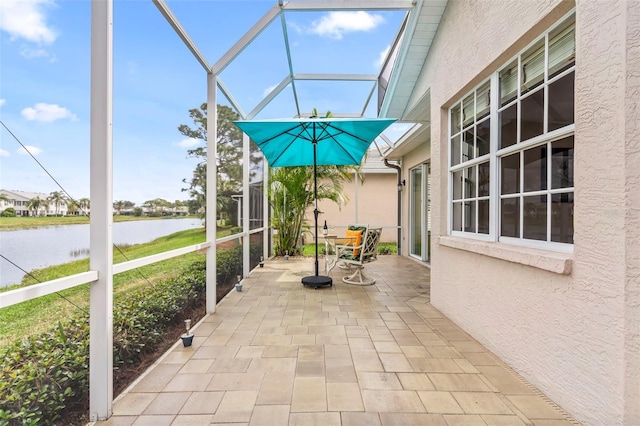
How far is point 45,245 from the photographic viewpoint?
1.69m

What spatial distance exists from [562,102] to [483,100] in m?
1.14

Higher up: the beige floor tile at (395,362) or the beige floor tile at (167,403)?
the beige floor tile at (395,362)

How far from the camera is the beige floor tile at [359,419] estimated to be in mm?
1915

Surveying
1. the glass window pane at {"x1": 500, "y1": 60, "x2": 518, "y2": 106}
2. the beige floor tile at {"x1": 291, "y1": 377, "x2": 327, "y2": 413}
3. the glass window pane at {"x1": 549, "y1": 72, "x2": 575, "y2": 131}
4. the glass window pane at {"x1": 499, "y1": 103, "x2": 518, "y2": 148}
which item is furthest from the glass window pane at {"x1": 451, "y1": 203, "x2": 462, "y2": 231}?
the beige floor tile at {"x1": 291, "y1": 377, "x2": 327, "y2": 413}

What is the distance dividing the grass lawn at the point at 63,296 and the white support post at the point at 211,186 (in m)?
0.96

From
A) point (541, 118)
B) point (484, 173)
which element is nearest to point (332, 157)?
point (484, 173)

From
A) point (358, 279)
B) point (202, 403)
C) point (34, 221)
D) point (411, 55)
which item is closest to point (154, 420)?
point (202, 403)

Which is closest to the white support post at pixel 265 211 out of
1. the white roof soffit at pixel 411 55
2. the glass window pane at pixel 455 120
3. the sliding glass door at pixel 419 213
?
the white roof soffit at pixel 411 55

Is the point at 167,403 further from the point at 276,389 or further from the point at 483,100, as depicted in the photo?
the point at 483,100

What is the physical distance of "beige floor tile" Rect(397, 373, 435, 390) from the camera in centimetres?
231

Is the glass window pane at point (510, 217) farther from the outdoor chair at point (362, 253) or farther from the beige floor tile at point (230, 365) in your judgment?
the outdoor chair at point (362, 253)

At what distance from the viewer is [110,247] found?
77.9 inches

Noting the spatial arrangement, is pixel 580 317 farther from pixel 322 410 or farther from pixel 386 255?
pixel 386 255

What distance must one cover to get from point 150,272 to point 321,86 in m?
5.57
